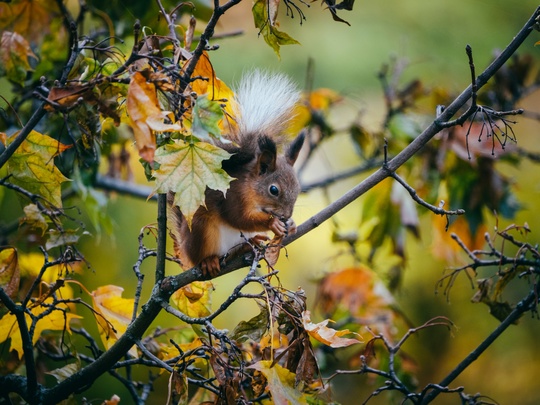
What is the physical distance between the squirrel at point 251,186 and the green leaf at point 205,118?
663mm

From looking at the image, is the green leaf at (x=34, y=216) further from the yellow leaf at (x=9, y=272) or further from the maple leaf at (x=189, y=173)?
the maple leaf at (x=189, y=173)

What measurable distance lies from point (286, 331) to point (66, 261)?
0.54m

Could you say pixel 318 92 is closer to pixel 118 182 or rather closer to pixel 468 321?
pixel 118 182

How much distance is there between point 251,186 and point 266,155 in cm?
15

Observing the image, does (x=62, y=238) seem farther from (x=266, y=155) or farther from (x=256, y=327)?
(x=266, y=155)

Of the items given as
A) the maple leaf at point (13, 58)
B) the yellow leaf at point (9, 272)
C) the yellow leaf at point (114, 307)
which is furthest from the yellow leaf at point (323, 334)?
the maple leaf at point (13, 58)

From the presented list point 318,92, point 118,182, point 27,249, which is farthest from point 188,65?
point 318,92

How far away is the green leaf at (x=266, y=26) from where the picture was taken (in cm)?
152

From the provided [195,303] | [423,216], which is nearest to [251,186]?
[195,303]

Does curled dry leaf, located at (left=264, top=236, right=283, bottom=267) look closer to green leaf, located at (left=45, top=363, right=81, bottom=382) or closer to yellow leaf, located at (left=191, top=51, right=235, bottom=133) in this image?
yellow leaf, located at (left=191, top=51, right=235, bottom=133)

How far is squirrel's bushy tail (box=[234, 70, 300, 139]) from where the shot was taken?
1.98 meters

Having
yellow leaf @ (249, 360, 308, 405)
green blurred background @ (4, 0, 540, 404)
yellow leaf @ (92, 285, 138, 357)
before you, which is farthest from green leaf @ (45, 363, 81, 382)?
green blurred background @ (4, 0, 540, 404)

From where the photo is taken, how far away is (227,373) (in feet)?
4.75

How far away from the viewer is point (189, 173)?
4.50 feet
